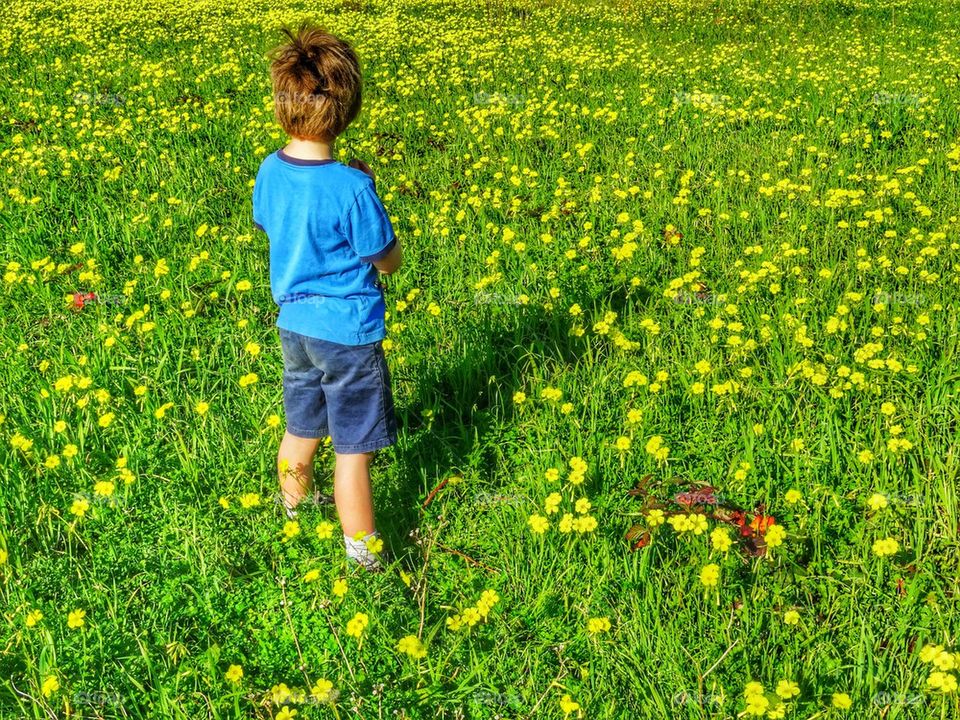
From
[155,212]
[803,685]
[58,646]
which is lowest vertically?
[803,685]

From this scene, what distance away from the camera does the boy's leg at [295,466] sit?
2.96 metres

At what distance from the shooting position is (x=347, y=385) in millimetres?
2695

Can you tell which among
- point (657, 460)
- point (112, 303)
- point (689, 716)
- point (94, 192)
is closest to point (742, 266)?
point (657, 460)

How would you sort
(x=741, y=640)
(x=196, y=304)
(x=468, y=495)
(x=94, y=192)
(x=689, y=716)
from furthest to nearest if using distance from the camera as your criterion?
(x=94, y=192) → (x=196, y=304) → (x=468, y=495) → (x=741, y=640) → (x=689, y=716)

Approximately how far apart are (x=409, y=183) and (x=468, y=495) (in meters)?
3.25

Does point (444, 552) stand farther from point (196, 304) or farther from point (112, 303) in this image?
point (112, 303)

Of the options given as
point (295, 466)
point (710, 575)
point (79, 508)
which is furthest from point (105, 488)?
point (710, 575)

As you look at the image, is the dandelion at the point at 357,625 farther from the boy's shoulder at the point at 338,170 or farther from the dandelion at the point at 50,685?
the boy's shoulder at the point at 338,170

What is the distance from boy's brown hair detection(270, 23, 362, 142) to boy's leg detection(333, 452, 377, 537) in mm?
1019

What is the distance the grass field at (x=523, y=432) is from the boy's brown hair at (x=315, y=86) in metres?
1.22

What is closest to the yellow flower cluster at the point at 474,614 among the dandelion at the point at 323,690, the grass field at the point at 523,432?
the grass field at the point at 523,432

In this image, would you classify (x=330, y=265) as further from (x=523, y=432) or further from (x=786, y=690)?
(x=786, y=690)

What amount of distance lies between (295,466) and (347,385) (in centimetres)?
49

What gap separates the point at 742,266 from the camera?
4.62 meters
